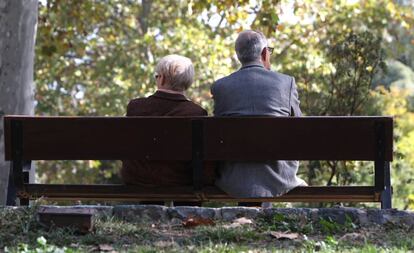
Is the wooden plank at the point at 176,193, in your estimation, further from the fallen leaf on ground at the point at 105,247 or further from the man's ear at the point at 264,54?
the fallen leaf on ground at the point at 105,247

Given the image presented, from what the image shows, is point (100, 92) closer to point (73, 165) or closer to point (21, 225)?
point (73, 165)

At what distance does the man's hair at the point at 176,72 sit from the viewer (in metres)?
7.12

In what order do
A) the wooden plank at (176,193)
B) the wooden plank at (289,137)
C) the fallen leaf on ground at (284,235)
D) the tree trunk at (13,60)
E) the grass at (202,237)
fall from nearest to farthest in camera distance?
the grass at (202,237)
the fallen leaf on ground at (284,235)
the wooden plank at (289,137)
the wooden plank at (176,193)
the tree trunk at (13,60)

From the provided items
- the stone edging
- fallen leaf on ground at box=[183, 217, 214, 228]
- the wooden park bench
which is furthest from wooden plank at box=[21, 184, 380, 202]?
fallen leaf on ground at box=[183, 217, 214, 228]

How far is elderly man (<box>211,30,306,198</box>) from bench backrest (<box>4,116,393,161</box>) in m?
0.13

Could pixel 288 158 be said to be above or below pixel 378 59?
below

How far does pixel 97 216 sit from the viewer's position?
6.02 m

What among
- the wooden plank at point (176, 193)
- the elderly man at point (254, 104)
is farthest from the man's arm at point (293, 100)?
the wooden plank at point (176, 193)

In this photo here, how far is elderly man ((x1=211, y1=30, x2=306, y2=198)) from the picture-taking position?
6.65 metres

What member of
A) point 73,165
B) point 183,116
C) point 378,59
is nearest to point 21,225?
point 183,116

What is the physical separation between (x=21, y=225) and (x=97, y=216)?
569mm

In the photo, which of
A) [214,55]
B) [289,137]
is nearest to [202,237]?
[289,137]

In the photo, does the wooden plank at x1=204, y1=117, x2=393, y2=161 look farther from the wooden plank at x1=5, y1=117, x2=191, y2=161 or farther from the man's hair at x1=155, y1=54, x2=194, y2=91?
the man's hair at x1=155, y1=54, x2=194, y2=91

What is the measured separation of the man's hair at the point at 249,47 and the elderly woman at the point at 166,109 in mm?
433
